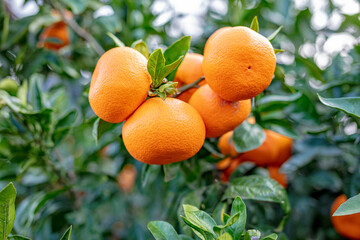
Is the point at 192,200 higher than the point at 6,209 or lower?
lower

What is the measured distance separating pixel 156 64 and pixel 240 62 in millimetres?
200

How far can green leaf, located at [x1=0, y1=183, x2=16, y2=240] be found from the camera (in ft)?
2.30

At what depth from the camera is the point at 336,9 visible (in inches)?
68.0

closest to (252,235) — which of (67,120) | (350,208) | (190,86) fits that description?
(350,208)

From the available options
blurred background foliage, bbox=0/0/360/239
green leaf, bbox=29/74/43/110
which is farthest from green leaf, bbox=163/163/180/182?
green leaf, bbox=29/74/43/110

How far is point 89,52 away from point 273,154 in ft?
3.57

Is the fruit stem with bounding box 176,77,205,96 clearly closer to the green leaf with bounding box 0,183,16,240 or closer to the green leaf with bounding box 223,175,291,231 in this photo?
the green leaf with bounding box 223,175,291,231

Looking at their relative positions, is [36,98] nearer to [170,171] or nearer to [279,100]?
[170,171]

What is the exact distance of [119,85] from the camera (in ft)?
2.38

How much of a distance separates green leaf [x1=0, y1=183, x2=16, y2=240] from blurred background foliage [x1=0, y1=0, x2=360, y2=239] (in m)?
0.27

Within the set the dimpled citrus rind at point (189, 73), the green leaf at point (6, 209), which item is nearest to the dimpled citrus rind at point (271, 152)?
the dimpled citrus rind at point (189, 73)

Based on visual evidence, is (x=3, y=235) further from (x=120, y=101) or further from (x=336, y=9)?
(x=336, y=9)

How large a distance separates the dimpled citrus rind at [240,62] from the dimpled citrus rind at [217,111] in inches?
2.3

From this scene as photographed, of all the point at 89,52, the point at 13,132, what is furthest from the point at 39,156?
the point at 89,52
